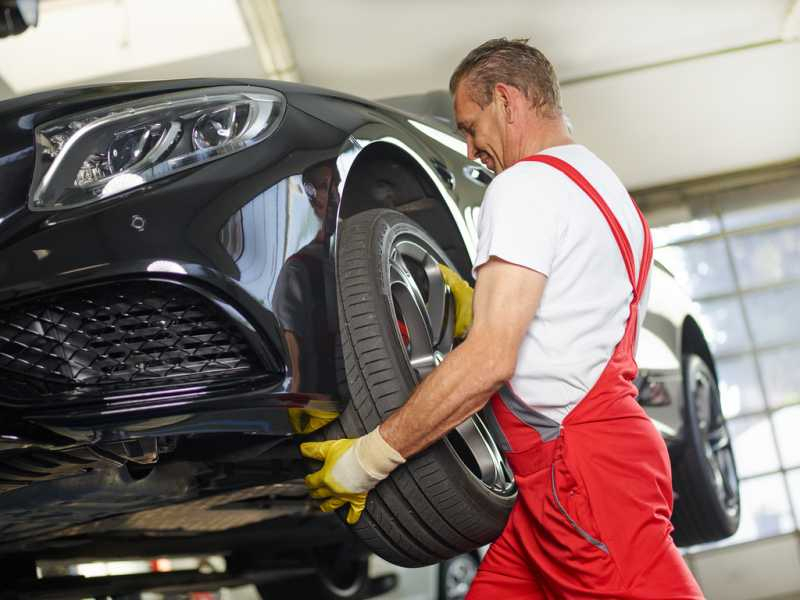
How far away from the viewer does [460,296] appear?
1.99 metres

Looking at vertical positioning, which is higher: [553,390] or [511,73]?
[511,73]

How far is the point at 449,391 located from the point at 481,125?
57 centimetres

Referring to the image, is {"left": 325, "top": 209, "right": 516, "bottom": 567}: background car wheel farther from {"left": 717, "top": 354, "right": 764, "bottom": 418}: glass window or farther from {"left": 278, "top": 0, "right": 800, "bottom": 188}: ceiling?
{"left": 717, "top": 354, "right": 764, "bottom": 418}: glass window

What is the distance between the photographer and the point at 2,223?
53.8 inches

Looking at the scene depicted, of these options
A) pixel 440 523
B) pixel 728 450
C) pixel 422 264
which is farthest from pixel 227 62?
pixel 440 523

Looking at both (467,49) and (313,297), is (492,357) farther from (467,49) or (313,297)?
(467,49)

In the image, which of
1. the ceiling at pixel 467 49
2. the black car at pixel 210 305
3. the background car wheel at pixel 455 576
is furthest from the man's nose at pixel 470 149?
the ceiling at pixel 467 49

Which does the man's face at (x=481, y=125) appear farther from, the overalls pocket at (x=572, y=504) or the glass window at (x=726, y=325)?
the glass window at (x=726, y=325)

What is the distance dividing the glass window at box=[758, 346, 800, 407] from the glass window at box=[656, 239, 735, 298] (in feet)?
2.53

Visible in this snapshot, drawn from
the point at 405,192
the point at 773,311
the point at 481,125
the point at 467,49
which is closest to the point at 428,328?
the point at 405,192

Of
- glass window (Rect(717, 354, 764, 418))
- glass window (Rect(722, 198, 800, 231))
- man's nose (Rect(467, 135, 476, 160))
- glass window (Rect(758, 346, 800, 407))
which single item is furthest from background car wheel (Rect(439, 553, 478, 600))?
glass window (Rect(722, 198, 800, 231))

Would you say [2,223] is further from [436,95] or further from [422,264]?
[436,95]

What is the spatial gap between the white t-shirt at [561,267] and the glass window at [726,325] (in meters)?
7.98

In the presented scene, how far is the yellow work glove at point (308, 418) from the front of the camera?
152cm
